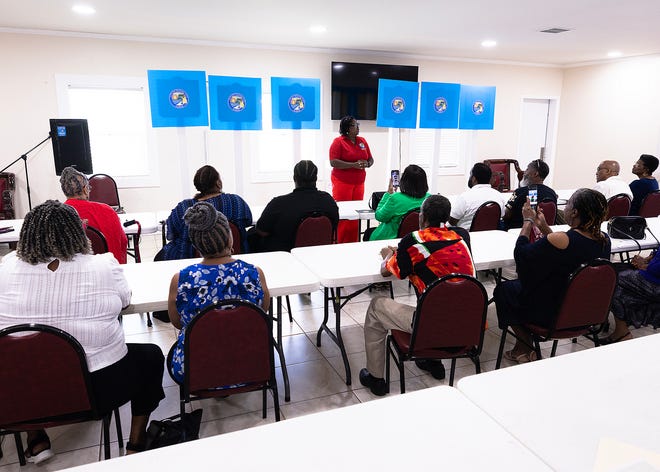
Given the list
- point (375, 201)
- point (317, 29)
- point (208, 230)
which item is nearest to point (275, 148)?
point (317, 29)

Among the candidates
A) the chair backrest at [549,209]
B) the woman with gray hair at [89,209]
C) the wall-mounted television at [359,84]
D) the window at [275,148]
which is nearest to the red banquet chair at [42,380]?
the woman with gray hair at [89,209]

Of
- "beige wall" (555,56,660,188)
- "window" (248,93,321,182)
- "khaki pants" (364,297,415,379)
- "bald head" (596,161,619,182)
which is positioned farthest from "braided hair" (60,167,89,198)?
"beige wall" (555,56,660,188)

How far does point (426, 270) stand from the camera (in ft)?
7.55

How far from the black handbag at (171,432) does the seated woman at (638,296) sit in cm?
262

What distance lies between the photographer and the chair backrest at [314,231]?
10.8 ft

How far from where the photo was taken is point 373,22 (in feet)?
17.1

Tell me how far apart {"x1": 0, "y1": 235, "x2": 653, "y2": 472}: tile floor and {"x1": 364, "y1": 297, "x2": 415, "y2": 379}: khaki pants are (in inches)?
7.8

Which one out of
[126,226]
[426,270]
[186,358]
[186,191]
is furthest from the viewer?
[186,191]

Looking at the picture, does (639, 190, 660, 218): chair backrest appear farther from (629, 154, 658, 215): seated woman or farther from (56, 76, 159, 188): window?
(56, 76, 159, 188): window

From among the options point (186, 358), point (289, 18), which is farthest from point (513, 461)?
point (289, 18)

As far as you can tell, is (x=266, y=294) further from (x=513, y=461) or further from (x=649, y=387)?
(x=649, y=387)

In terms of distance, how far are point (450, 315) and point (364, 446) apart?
1257mm

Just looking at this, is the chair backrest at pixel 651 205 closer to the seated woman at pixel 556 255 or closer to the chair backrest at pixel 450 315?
the seated woman at pixel 556 255

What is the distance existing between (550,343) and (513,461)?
104 inches
